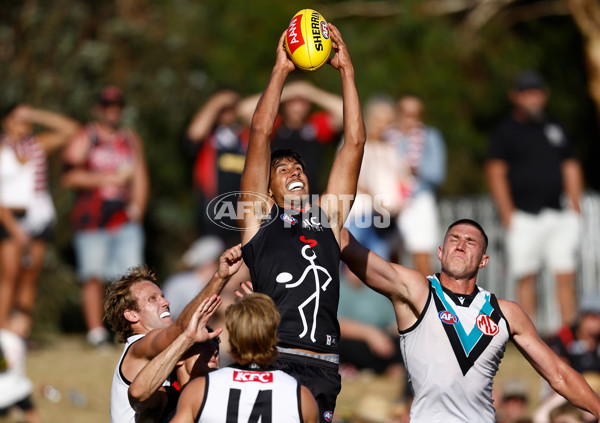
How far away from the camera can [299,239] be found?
5.67 metres

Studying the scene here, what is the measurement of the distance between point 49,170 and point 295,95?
4.49m

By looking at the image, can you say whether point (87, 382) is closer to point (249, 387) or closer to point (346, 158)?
point (346, 158)

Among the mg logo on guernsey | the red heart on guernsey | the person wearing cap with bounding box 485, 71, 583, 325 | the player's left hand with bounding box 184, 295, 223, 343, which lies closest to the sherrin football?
the red heart on guernsey

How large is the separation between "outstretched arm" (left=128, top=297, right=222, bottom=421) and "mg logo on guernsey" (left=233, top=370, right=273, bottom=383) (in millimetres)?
352

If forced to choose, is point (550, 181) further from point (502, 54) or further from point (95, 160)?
point (502, 54)

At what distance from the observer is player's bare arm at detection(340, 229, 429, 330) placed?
5887 millimetres

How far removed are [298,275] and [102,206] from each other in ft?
19.2

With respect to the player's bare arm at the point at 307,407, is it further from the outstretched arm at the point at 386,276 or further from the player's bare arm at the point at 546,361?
the player's bare arm at the point at 546,361

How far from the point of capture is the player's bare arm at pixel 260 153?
559 centimetres

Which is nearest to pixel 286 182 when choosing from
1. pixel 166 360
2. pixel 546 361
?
pixel 166 360

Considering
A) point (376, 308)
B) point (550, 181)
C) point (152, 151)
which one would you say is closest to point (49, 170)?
point (152, 151)

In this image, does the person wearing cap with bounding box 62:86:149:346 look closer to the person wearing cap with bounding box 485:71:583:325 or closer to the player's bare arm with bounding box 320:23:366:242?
the person wearing cap with bounding box 485:71:583:325

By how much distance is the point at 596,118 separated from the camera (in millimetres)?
16953

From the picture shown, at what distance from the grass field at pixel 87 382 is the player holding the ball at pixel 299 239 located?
13.4 ft
